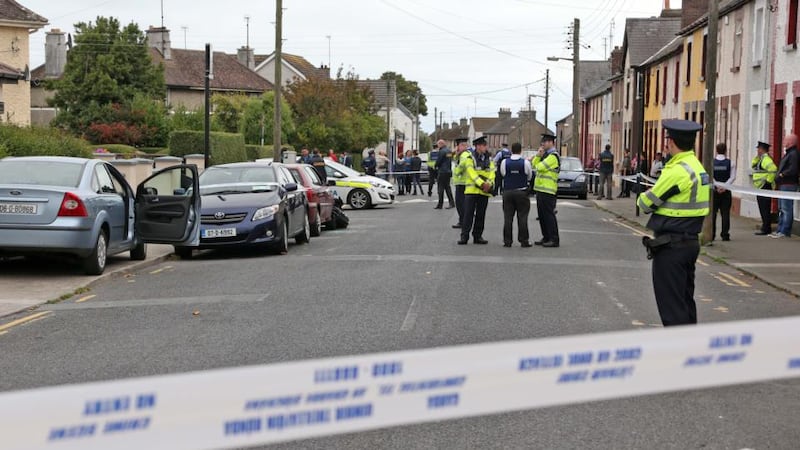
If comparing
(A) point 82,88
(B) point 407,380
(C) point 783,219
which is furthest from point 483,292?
(A) point 82,88

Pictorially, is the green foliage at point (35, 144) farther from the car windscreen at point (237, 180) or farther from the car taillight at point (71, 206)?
the car taillight at point (71, 206)

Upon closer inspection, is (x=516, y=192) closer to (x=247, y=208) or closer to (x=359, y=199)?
(x=247, y=208)

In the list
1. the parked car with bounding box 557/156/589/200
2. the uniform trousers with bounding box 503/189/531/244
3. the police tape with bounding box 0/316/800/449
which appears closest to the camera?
the police tape with bounding box 0/316/800/449

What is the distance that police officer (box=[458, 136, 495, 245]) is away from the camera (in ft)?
58.7

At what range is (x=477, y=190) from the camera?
17969 mm

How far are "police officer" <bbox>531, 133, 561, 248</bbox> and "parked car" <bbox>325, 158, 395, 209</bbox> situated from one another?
13.7 m

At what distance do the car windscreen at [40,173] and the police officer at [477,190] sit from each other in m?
6.78

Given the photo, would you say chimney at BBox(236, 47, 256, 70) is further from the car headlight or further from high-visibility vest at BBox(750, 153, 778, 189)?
the car headlight

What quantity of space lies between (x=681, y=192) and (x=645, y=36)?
4722cm

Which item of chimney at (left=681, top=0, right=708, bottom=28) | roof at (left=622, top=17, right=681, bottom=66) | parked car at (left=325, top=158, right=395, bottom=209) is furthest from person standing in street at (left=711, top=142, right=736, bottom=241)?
roof at (left=622, top=17, right=681, bottom=66)

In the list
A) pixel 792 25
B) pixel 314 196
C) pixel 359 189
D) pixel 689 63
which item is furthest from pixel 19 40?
pixel 792 25

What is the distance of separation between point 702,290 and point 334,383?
10145mm

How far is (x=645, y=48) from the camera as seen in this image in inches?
2066

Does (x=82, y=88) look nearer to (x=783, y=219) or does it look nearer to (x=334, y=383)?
(x=783, y=219)
